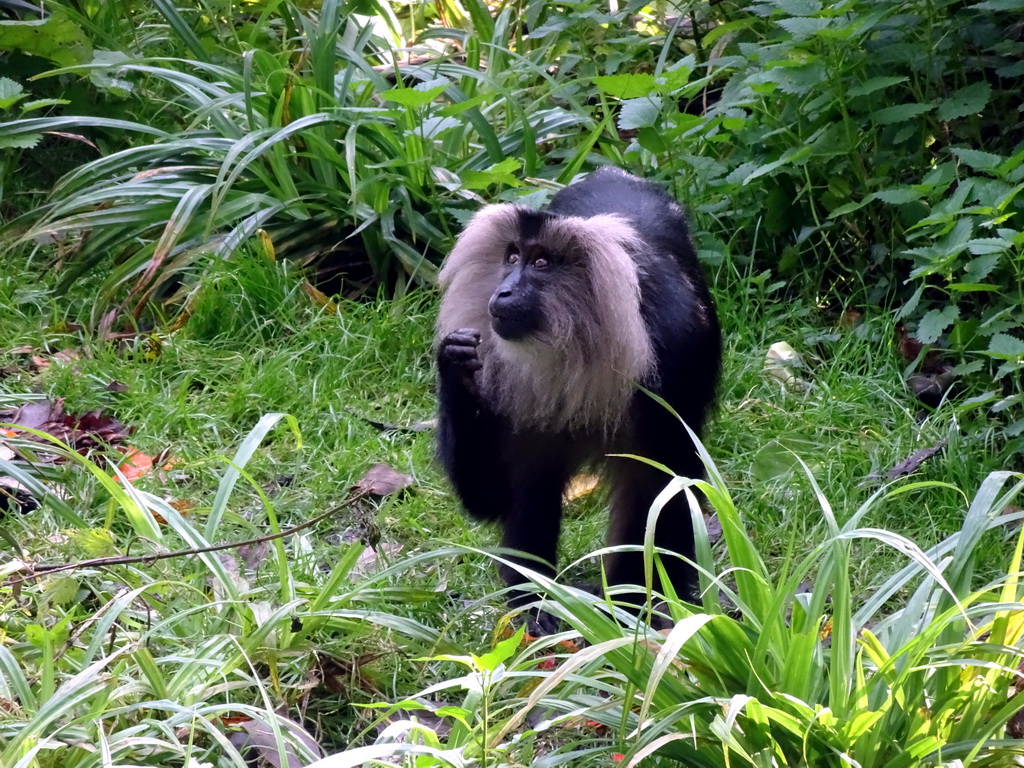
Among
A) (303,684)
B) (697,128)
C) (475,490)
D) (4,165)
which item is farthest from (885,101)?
(4,165)

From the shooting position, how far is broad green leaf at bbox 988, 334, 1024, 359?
3396 millimetres

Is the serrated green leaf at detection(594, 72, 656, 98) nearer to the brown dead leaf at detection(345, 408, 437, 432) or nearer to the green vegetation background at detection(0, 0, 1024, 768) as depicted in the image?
the green vegetation background at detection(0, 0, 1024, 768)

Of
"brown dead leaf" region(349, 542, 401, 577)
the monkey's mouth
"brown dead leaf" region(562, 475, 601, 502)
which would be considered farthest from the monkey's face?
"brown dead leaf" region(562, 475, 601, 502)

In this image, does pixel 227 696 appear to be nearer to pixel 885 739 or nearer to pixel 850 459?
pixel 885 739

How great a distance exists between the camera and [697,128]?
4.77 meters

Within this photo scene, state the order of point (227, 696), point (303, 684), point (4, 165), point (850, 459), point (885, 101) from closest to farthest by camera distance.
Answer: point (227, 696) → point (303, 684) → point (850, 459) → point (885, 101) → point (4, 165)

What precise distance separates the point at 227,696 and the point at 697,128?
3141 mm

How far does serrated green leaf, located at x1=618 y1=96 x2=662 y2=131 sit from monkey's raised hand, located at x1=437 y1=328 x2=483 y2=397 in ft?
5.63

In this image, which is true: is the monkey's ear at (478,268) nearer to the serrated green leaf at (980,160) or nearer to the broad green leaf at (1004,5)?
the serrated green leaf at (980,160)

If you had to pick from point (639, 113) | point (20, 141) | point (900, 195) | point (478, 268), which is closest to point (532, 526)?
point (478, 268)

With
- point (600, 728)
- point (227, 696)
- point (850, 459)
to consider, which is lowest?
point (850, 459)

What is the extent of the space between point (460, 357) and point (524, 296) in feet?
0.68

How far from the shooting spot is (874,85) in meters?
4.05

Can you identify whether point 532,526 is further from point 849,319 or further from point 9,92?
point 9,92
